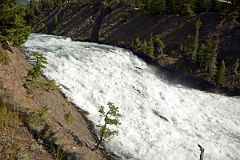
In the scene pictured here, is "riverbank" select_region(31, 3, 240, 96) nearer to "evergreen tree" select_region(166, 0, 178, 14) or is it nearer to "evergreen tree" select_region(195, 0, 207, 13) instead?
"evergreen tree" select_region(166, 0, 178, 14)

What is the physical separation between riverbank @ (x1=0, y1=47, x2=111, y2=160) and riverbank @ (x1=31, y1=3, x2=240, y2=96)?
22413 mm

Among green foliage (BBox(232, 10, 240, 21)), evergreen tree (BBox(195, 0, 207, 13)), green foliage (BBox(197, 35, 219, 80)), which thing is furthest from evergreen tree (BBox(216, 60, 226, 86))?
evergreen tree (BBox(195, 0, 207, 13))

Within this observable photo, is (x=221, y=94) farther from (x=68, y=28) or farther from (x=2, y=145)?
(x=68, y=28)

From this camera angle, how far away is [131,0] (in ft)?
272

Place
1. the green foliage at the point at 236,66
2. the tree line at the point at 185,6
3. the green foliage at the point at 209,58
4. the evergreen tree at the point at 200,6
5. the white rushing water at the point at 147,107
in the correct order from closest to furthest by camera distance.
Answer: the white rushing water at the point at 147,107, the green foliage at the point at 209,58, the green foliage at the point at 236,66, the tree line at the point at 185,6, the evergreen tree at the point at 200,6

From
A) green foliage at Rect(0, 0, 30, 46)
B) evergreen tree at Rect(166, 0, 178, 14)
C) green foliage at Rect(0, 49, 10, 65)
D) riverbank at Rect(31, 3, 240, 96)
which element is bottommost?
riverbank at Rect(31, 3, 240, 96)

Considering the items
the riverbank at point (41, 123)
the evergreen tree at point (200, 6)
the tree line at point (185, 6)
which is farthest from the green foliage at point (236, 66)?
the riverbank at point (41, 123)

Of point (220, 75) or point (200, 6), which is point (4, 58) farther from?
point (200, 6)

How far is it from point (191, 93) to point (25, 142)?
3189cm

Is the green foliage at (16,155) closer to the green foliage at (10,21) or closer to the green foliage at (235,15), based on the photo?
the green foliage at (10,21)

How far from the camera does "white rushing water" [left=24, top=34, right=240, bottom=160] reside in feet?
90.6

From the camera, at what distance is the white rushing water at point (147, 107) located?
90.6ft

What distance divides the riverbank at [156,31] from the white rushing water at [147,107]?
518 cm

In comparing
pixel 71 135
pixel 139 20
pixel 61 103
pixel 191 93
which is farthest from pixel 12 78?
pixel 139 20
